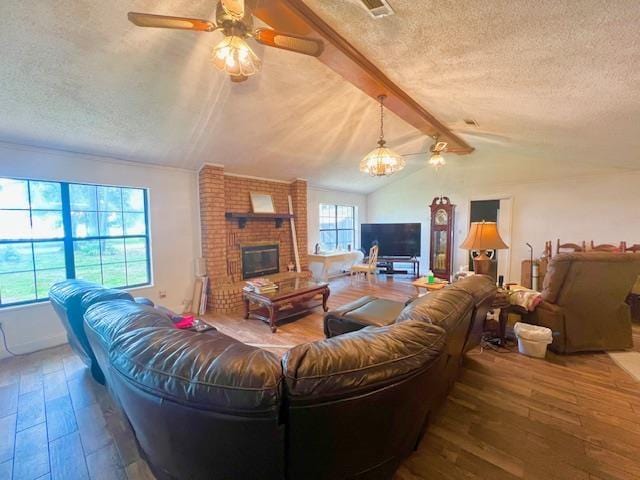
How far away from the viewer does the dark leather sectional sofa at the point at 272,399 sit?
37.0 inches

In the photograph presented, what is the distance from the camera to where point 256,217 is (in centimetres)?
496

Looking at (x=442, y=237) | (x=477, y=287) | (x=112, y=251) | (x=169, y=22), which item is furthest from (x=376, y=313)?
(x=442, y=237)

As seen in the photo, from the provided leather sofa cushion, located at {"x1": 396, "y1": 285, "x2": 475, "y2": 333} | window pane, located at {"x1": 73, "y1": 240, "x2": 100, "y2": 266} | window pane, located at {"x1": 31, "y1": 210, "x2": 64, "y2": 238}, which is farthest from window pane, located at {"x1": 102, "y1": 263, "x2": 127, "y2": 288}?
leather sofa cushion, located at {"x1": 396, "y1": 285, "x2": 475, "y2": 333}

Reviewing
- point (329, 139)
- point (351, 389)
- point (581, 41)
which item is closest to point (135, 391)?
point (351, 389)

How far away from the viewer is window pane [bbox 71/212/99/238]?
341cm

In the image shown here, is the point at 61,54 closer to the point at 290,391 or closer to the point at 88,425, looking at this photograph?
the point at 88,425

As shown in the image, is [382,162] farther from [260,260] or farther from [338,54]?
[260,260]

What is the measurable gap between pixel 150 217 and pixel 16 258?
4.58 ft

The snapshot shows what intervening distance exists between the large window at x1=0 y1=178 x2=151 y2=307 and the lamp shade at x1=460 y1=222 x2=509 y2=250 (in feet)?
14.2

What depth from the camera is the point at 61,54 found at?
203 centimetres

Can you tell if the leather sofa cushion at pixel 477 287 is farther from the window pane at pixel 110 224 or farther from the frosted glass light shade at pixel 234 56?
the window pane at pixel 110 224

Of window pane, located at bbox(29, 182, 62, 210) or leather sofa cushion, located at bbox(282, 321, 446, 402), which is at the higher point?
window pane, located at bbox(29, 182, 62, 210)

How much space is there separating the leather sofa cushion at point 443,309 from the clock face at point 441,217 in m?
4.98

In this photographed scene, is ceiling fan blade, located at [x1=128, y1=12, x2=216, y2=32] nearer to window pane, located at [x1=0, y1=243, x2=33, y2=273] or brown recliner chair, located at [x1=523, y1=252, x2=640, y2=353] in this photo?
window pane, located at [x1=0, y1=243, x2=33, y2=273]
